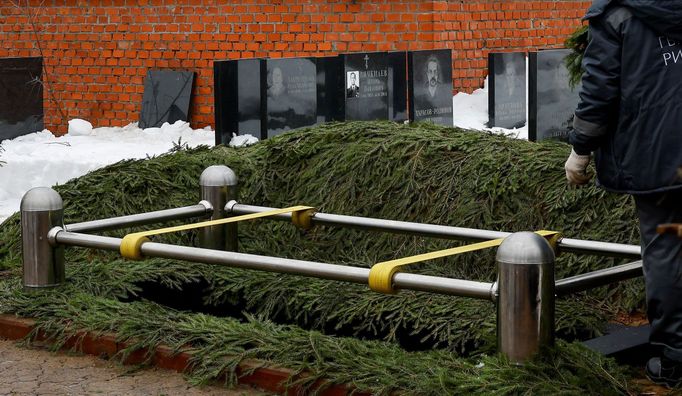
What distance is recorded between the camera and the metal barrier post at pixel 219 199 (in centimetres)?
599

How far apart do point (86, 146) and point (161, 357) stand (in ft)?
29.6

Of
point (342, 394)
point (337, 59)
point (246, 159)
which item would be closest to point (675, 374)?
point (342, 394)

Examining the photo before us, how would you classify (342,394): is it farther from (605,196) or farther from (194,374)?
(605,196)

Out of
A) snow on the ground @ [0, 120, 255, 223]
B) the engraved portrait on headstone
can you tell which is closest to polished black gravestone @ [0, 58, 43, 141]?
snow on the ground @ [0, 120, 255, 223]

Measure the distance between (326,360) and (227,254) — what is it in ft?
2.08

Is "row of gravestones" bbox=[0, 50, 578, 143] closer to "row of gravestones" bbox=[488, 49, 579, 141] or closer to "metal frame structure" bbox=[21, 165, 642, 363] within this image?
"row of gravestones" bbox=[488, 49, 579, 141]

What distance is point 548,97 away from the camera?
37.3ft

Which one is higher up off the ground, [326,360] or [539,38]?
[539,38]

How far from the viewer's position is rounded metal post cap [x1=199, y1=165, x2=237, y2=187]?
5.99m

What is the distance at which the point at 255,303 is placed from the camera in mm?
5703

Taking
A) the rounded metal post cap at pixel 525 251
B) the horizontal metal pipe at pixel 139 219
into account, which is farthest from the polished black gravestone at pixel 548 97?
→ the rounded metal post cap at pixel 525 251

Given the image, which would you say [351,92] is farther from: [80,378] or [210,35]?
[80,378]

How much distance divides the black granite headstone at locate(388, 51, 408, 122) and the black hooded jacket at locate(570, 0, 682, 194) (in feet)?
25.2

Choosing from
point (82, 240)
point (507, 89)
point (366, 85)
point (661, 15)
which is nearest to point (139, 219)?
point (82, 240)
